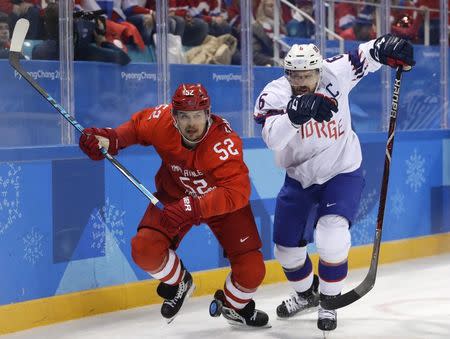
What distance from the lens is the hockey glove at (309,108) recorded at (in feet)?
12.1

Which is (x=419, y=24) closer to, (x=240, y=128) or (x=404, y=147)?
(x=404, y=147)

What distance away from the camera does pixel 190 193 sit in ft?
13.4

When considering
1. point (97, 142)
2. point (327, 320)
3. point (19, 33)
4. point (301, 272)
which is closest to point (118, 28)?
point (19, 33)

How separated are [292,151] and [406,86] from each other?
2.41 meters

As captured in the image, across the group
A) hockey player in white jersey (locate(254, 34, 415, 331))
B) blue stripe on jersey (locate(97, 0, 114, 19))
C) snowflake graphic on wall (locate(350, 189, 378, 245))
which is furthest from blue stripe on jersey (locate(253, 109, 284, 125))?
snowflake graphic on wall (locate(350, 189, 378, 245))

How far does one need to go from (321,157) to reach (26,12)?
4.54 feet

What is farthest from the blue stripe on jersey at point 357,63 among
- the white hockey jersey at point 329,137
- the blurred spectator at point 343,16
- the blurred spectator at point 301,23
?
the blurred spectator at point 343,16

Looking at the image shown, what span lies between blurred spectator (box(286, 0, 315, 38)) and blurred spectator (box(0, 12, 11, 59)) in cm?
183

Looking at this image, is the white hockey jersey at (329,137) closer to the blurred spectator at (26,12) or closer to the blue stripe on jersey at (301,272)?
the blue stripe on jersey at (301,272)

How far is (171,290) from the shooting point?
161 inches

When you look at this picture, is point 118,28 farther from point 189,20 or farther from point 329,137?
point 329,137

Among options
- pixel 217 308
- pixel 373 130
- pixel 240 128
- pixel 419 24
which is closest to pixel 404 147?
pixel 373 130

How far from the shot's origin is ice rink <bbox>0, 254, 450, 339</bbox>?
4184 mm

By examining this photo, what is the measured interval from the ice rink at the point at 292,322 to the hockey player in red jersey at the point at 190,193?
0.48 ft
